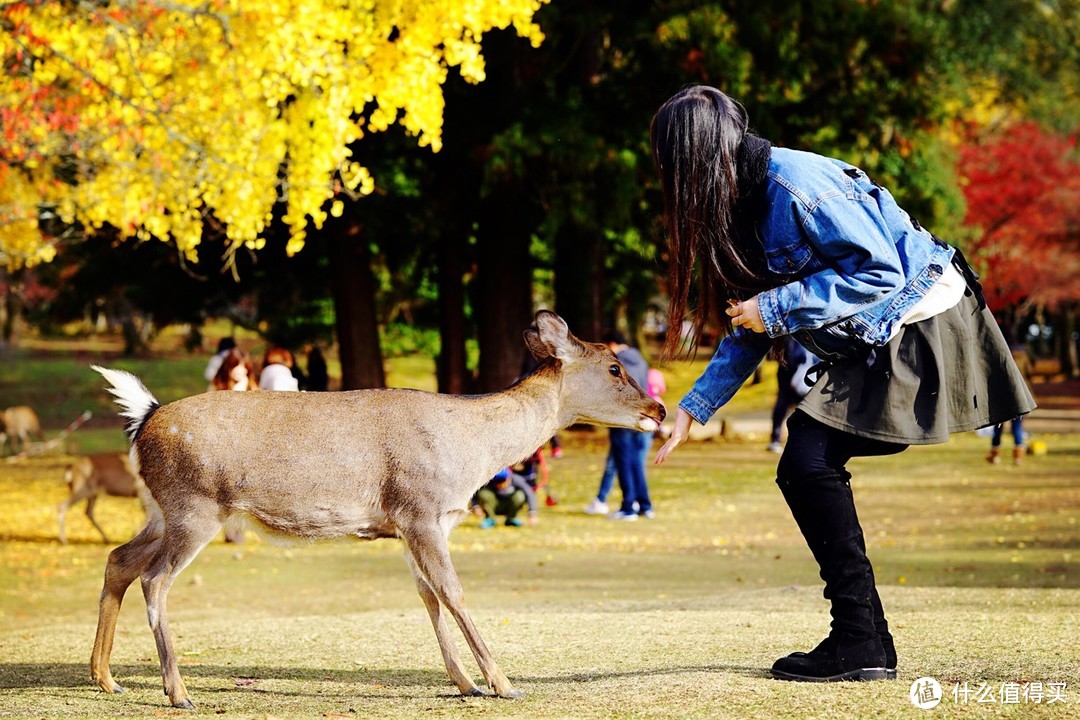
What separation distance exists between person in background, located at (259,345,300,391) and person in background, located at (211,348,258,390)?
0.55 feet

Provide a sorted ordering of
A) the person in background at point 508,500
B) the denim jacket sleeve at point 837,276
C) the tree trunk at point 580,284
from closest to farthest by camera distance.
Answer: the denim jacket sleeve at point 837,276 → the person in background at point 508,500 → the tree trunk at point 580,284

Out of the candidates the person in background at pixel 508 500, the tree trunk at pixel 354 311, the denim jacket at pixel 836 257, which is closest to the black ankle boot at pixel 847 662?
the denim jacket at pixel 836 257

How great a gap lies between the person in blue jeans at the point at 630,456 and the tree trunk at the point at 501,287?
789 centimetres

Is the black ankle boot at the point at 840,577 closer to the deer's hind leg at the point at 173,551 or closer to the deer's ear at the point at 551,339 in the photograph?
the deer's ear at the point at 551,339

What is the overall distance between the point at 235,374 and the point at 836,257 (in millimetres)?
9317

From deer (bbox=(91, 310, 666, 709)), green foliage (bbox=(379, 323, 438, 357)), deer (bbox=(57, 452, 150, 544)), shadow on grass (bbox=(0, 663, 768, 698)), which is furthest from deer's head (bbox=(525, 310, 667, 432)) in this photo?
green foliage (bbox=(379, 323, 438, 357))

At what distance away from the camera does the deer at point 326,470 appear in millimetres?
6168

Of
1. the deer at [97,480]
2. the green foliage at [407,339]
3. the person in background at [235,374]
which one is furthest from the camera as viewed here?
the green foliage at [407,339]

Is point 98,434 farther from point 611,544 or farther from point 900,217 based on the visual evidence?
point 900,217

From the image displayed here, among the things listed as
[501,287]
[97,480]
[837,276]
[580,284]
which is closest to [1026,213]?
[580,284]

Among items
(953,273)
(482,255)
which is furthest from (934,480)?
(953,273)

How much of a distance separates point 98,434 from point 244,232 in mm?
19844

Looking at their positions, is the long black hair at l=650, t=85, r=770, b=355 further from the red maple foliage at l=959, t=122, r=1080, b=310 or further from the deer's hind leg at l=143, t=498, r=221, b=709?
the red maple foliage at l=959, t=122, r=1080, b=310

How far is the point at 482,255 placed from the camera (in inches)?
1025
